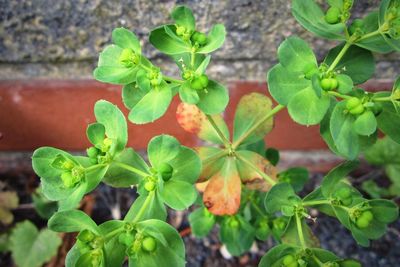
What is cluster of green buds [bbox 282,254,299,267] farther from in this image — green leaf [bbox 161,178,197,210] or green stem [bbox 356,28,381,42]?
green stem [bbox 356,28,381,42]

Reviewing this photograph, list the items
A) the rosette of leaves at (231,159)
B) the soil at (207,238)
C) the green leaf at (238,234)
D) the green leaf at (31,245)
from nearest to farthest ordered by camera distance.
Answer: the rosette of leaves at (231,159) < the green leaf at (238,234) < the green leaf at (31,245) < the soil at (207,238)

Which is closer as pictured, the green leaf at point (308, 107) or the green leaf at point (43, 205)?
the green leaf at point (308, 107)

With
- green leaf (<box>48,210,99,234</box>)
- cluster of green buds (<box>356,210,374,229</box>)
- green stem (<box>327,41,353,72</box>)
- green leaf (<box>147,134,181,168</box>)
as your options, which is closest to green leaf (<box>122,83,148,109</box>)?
green leaf (<box>147,134,181,168</box>)

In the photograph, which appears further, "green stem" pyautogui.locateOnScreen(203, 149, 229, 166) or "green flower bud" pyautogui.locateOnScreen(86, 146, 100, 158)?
"green stem" pyautogui.locateOnScreen(203, 149, 229, 166)

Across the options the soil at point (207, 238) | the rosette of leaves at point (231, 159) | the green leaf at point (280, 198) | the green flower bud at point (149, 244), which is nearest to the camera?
the green flower bud at point (149, 244)

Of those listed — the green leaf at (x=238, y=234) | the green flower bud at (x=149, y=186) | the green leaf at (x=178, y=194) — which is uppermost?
the green flower bud at (x=149, y=186)

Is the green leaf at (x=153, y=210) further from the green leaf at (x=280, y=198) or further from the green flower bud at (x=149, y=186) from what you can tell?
the green leaf at (x=280, y=198)

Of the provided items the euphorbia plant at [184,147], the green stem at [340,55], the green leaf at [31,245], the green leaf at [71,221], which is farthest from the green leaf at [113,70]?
the green leaf at [31,245]
